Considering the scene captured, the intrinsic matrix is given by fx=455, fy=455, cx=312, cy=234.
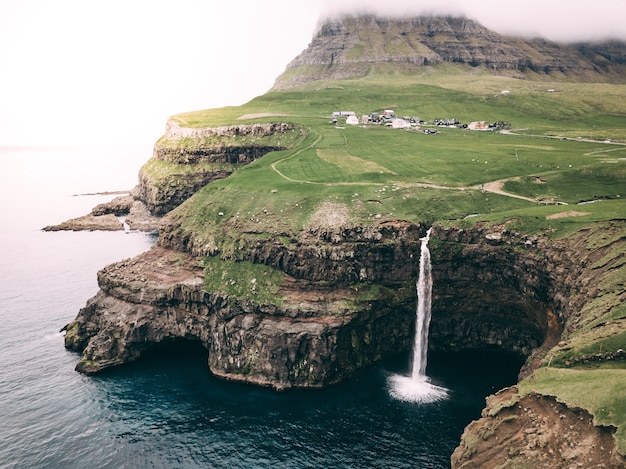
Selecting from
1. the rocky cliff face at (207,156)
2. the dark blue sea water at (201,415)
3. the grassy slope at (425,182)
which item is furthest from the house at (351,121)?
the dark blue sea water at (201,415)

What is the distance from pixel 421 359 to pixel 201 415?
35109 mm

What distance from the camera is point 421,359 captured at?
242 feet

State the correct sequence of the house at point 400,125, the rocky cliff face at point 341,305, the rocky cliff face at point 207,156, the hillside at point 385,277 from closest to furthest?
the hillside at point 385,277 < the rocky cliff face at point 341,305 < the rocky cliff face at point 207,156 < the house at point 400,125

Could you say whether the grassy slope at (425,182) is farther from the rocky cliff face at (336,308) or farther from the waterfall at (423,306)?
the waterfall at (423,306)

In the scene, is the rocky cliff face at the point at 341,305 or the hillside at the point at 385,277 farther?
the rocky cliff face at the point at 341,305

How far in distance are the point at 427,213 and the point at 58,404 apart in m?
67.5

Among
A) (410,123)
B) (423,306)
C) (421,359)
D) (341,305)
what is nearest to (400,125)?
(410,123)

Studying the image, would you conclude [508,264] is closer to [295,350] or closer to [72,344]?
[295,350]

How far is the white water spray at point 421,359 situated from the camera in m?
65.7

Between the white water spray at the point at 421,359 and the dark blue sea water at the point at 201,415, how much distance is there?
1.90 meters

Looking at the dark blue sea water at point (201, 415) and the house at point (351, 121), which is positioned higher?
the house at point (351, 121)

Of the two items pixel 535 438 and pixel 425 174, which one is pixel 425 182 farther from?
pixel 535 438

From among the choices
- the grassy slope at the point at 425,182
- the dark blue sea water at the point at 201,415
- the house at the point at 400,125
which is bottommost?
the dark blue sea water at the point at 201,415

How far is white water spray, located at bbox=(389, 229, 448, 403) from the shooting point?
2586 inches
